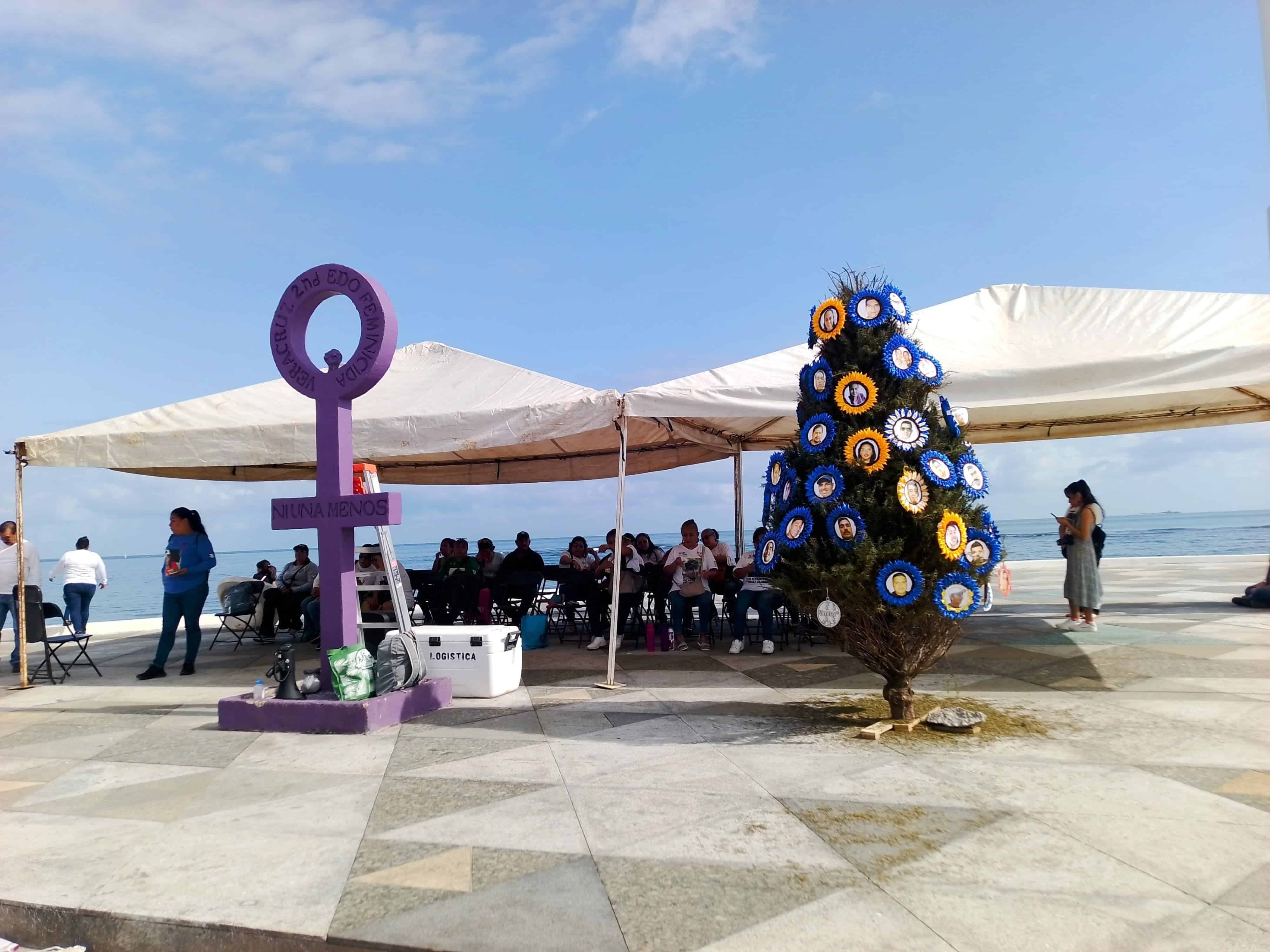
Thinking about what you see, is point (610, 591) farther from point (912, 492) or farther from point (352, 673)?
point (912, 492)

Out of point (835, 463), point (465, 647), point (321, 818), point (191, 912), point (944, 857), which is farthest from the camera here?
point (465, 647)

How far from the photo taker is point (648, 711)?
234 inches

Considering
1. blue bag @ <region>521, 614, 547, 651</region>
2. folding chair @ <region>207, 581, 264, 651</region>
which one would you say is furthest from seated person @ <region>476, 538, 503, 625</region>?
folding chair @ <region>207, 581, 264, 651</region>

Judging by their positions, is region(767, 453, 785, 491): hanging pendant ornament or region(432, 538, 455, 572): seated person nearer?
region(767, 453, 785, 491): hanging pendant ornament

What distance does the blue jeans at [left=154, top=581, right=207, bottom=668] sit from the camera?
8.25 metres

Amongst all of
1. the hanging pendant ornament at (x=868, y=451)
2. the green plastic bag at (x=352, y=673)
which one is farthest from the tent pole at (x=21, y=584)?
the hanging pendant ornament at (x=868, y=451)

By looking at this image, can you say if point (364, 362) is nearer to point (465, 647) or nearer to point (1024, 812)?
point (465, 647)

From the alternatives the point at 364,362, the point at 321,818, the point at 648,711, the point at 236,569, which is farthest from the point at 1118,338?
the point at 236,569

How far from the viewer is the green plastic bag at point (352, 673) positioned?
5.80 meters

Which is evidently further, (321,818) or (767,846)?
(321,818)

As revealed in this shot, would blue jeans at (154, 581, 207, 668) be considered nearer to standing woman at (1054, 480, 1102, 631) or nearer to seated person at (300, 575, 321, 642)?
seated person at (300, 575, 321, 642)

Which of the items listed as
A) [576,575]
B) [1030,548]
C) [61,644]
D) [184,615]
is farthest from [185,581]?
[1030,548]

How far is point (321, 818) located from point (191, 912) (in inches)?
38.2

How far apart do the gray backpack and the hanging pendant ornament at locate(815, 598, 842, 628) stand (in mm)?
3017
